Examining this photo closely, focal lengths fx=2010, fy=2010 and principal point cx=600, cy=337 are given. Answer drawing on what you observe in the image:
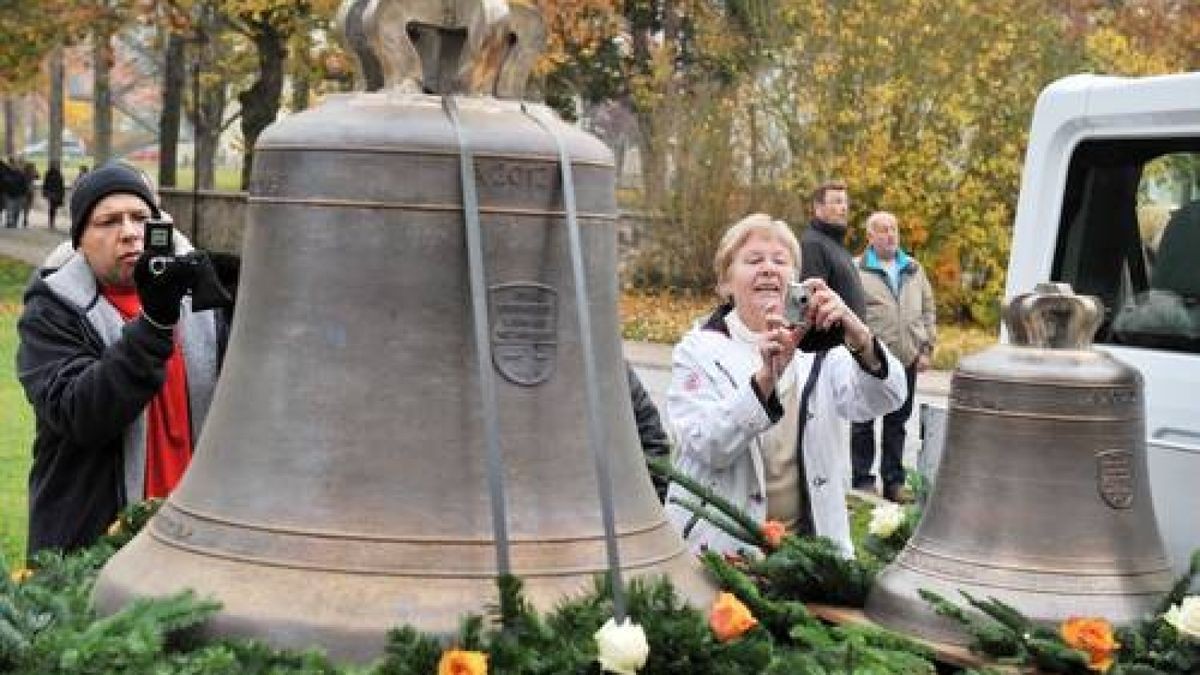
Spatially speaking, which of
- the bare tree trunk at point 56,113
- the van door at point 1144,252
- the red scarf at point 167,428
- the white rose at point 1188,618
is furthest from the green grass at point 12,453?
the bare tree trunk at point 56,113

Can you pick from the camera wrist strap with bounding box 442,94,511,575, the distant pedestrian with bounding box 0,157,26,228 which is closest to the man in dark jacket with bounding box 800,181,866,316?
the camera wrist strap with bounding box 442,94,511,575

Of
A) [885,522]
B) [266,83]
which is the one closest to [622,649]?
[885,522]

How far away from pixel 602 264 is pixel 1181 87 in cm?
341

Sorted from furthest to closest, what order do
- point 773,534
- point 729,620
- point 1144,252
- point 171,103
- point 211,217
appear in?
point 171,103
point 211,217
point 1144,252
point 773,534
point 729,620

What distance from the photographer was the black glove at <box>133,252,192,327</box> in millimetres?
4258

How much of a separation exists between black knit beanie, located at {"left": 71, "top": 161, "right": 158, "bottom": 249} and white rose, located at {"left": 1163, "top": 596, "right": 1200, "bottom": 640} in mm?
2782

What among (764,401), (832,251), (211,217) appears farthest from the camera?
(211,217)

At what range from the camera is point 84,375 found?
4.70m

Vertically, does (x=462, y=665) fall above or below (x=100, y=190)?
below

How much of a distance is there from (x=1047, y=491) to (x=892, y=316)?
9661 mm

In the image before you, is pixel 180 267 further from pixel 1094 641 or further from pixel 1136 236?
pixel 1136 236

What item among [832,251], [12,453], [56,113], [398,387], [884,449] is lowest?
[12,453]

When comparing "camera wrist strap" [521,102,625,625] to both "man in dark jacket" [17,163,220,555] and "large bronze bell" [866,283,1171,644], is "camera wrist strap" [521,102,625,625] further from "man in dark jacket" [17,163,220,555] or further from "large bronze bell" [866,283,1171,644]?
"man in dark jacket" [17,163,220,555]

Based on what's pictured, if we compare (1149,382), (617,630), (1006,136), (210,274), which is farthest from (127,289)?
(1006,136)
